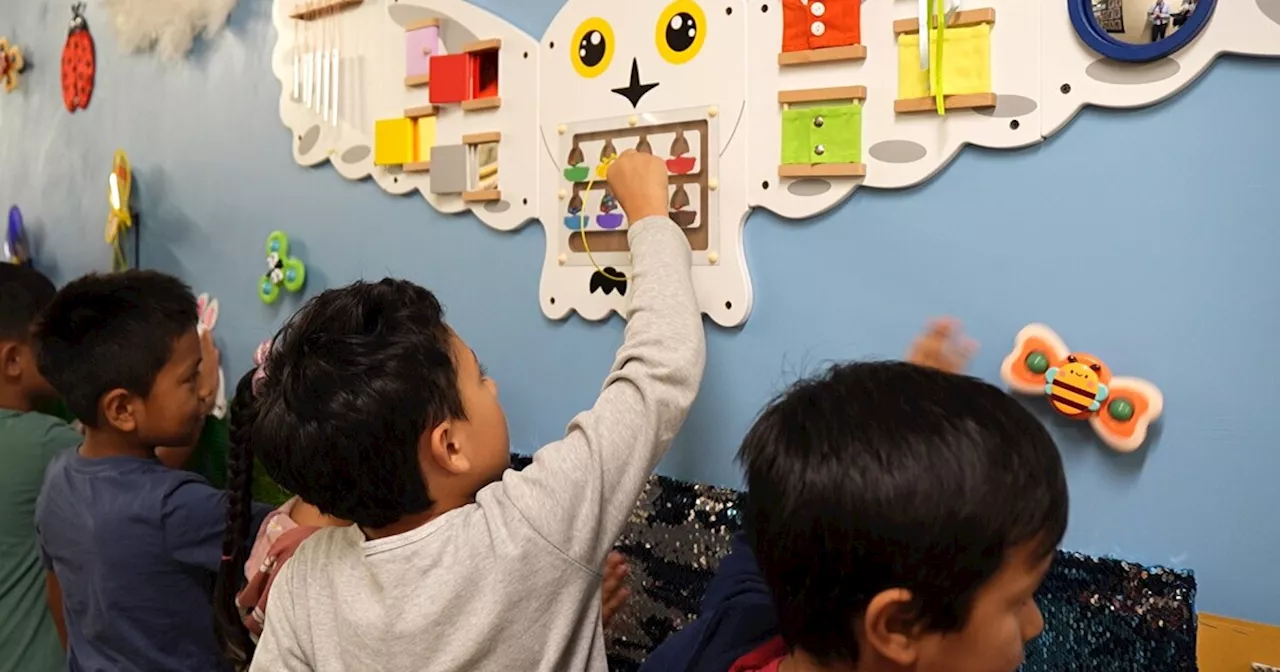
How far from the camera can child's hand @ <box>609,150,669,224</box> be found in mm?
867

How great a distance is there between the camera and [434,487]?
727 mm

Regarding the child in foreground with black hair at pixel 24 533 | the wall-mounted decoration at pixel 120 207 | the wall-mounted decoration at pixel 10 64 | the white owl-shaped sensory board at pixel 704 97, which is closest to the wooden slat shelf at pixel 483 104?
the white owl-shaped sensory board at pixel 704 97

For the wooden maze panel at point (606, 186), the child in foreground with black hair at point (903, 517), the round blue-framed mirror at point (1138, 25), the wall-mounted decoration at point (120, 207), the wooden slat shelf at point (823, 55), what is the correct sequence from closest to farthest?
1. the child in foreground with black hair at point (903, 517)
2. the round blue-framed mirror at point (1138, 25)
3. the wooden slat shelf at point (823, 55)
4. the wooden maze panel at point (606, 186)
5. the wall-mounted decoration at point (120, 207)

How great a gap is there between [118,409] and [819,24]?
869 millimetres

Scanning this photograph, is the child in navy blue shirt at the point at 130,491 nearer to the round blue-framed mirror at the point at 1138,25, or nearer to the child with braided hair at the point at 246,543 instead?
the child with braided hair at the point at 246,543

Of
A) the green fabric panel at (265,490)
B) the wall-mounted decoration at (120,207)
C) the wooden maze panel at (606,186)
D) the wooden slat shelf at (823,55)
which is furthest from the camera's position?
the wall-mounted decoration at (120,207)

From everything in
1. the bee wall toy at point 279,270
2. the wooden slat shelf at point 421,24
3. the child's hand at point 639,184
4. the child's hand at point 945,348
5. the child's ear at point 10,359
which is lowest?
the child's ear at point 10,359

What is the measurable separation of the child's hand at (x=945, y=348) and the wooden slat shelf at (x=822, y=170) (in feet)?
0.46

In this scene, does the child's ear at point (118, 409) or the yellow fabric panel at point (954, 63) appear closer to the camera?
the yellow fabric panel at point (954, 63)

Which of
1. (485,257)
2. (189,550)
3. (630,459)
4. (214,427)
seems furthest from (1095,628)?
(214,427)

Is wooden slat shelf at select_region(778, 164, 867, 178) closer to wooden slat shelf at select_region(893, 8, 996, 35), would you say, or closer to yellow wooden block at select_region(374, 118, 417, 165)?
wooden slat shelf at select_region(893, 8, 996, 35)

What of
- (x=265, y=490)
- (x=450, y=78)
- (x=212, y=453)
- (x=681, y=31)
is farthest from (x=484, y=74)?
(x=212, y=453)

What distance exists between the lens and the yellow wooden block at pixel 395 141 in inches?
44.8

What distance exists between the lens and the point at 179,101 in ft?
4.84
